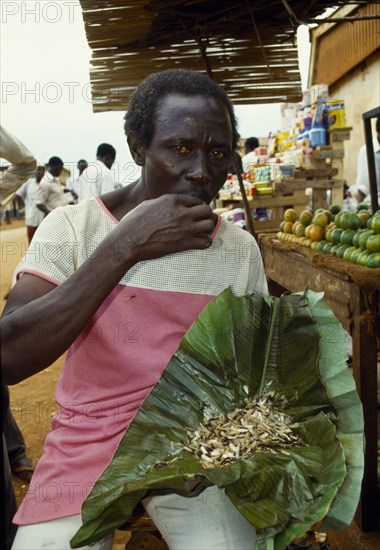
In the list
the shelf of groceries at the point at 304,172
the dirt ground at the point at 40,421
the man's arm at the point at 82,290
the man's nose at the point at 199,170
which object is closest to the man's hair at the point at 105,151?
the shelf of groceries at the point at 304,172

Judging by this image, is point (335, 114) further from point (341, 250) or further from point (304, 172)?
point (341, 250)

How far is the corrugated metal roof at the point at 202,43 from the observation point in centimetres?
321

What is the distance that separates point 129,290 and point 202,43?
2.40 meters

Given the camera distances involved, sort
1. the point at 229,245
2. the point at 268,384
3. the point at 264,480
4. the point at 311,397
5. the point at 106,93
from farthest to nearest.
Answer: the point at 106,93 < the point at 229,245 < the point at 268,384 < the point at 311,397 < the point at 264,480

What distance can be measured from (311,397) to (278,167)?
4296mm

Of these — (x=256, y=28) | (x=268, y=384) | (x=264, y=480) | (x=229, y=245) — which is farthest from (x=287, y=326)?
(x=256, y=28)

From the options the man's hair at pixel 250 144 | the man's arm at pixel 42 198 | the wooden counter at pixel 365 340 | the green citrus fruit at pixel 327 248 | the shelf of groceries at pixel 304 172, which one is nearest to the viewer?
the wooden counter at pixel 365 340

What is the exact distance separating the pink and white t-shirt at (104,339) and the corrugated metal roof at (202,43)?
1864 mm

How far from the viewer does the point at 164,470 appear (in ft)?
4.27

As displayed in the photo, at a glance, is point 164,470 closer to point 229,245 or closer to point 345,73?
point 229,245

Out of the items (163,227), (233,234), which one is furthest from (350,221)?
(163,227)

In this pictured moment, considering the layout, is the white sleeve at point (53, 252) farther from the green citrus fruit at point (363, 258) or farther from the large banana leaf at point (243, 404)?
the green citrus fruit at point (363, 258)

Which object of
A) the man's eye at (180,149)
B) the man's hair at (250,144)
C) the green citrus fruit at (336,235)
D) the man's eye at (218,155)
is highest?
the man's hair at (250,144)

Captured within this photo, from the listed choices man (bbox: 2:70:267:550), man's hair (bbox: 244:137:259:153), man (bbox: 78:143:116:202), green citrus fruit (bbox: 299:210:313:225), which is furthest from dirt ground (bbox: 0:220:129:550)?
man's hair (bbox: 244:137:259:153)
